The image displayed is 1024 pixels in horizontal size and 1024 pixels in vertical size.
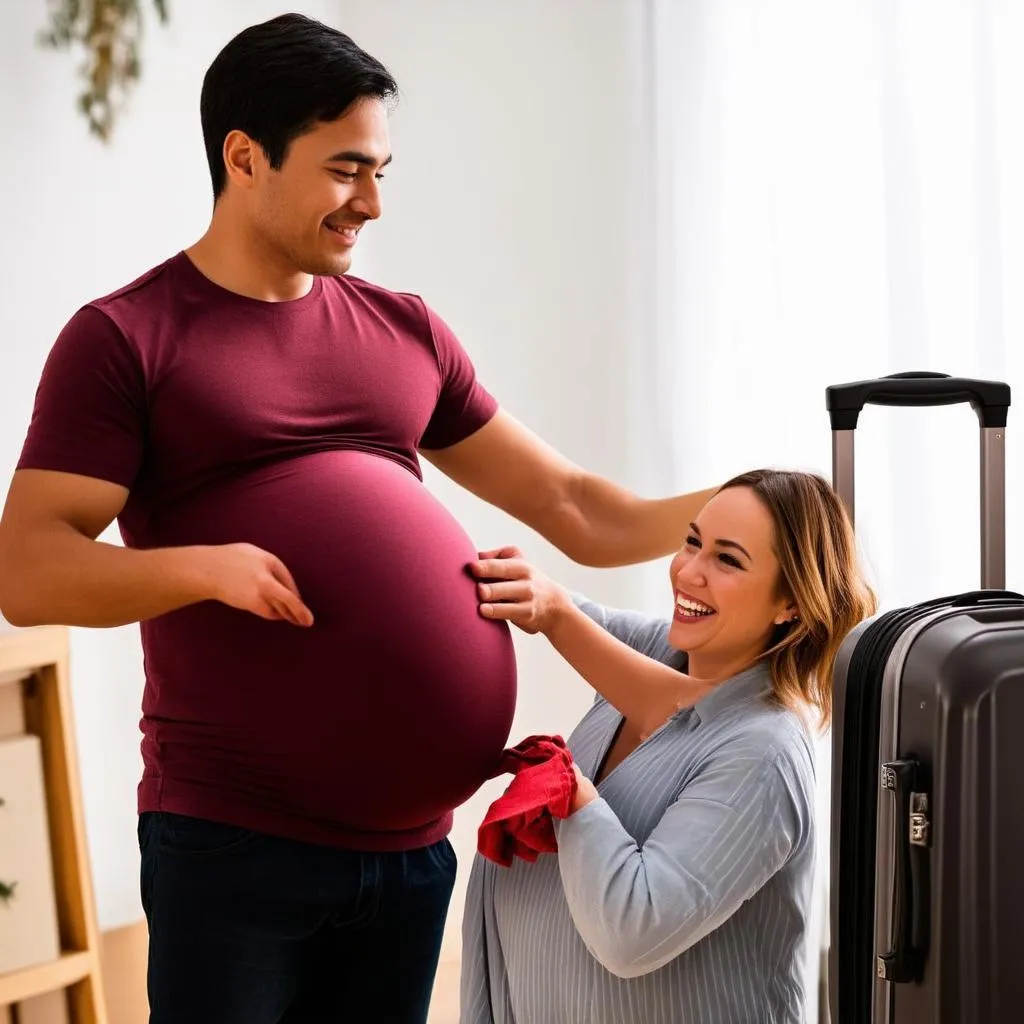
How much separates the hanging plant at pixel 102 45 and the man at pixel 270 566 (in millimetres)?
954

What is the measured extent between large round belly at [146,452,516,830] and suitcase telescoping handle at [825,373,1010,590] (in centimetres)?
52

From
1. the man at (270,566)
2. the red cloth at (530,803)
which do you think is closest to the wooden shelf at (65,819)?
the man at (270,566)

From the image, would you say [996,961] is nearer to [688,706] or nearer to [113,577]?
[688,706]

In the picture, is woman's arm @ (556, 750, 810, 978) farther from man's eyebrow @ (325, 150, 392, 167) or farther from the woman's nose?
man's eyebrow @ (325, 150, 392, 167)

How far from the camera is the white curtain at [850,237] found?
2.16 metres

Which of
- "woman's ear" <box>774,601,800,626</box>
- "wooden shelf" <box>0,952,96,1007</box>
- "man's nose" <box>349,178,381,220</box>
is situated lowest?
"wooden shelf" <box>0,952,96,1007</box>

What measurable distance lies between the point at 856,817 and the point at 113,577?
74cm

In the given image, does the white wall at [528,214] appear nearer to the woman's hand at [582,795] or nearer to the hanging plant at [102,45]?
the hanging plant at [102,45]

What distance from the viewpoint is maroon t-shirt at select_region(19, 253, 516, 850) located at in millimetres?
1348

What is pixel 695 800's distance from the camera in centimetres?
138

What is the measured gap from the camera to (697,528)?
155 centimetres

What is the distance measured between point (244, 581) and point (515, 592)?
36 cm

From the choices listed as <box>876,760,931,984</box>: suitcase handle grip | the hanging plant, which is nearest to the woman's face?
<box>876,760,931,984</box>: suitcase handle grip

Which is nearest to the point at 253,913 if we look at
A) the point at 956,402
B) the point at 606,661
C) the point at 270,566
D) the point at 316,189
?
the point at 270,566
